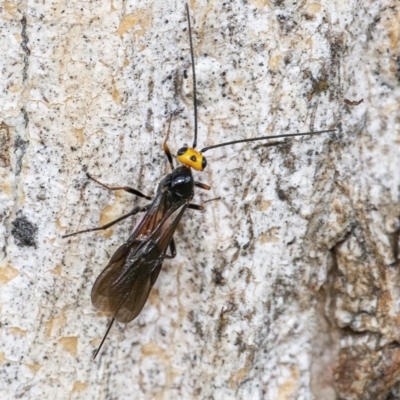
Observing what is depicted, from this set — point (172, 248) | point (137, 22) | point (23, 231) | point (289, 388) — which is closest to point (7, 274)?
point (23, 231)

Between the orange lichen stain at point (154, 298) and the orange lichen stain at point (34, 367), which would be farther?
the orange lichen stain at point (154, 298)

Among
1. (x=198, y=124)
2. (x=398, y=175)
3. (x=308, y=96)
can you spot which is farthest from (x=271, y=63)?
(x=398, y=175)

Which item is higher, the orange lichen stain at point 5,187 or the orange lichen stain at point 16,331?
the orange lichen stain at point 5,187

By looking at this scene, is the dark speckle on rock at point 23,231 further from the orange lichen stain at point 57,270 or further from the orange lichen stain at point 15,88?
the orange lichen stain at point 15,88

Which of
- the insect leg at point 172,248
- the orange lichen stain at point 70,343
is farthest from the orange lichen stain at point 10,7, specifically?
the orange lichen stain at point 70,343

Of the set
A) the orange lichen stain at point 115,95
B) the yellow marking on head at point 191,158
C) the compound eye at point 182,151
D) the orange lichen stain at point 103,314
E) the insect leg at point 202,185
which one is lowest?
the orange lichen stain at point 103,314

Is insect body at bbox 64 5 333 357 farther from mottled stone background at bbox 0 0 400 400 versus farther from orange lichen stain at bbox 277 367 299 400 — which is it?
orange lichen stain at bbox 277 367 299 400

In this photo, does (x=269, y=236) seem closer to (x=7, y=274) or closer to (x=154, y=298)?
(x=154, y=298)
